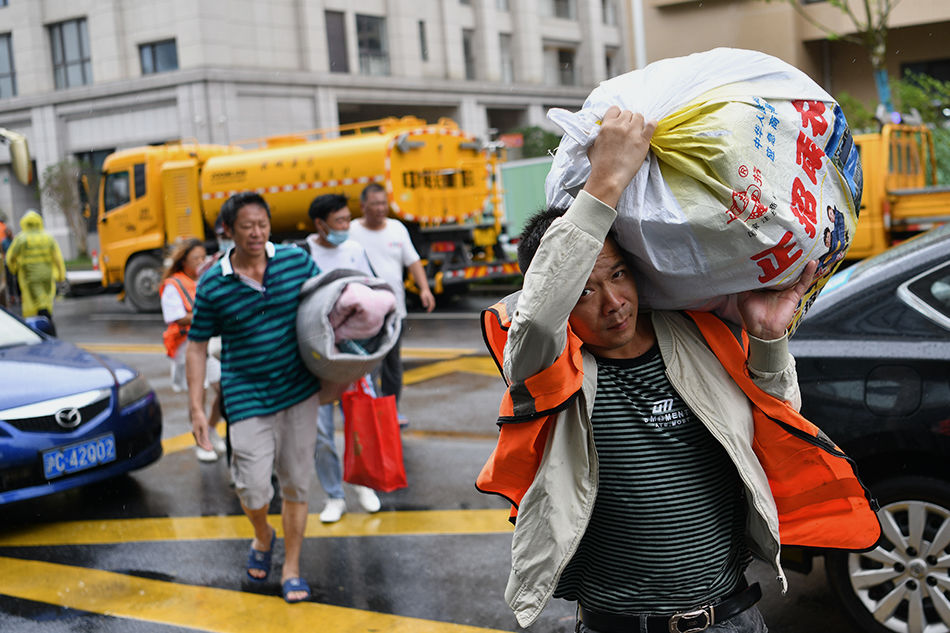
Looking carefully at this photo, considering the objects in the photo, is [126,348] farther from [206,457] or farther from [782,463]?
[782,463]

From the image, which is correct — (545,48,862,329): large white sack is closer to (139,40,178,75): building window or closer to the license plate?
the license plate

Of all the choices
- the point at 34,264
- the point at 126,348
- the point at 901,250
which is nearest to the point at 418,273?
the point at 901,250

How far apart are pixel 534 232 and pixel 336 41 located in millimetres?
30924

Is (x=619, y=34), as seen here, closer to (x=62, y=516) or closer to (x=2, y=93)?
(x=2, y=93)

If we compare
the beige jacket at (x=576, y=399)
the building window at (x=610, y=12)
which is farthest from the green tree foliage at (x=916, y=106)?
the building window at (x=610, y=12)

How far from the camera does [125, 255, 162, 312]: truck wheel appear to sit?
1748cm

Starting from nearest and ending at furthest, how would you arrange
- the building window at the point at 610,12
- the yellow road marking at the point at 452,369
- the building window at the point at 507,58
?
the yellow road marking at the point at 452,369
the building window at the point at 507,58
the building window at the point at 610,12

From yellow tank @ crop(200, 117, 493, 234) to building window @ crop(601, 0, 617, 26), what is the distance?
27.4 m

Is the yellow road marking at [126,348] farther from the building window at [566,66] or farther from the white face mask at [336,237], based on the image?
the building window at [566,66]

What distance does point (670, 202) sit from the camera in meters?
1.81

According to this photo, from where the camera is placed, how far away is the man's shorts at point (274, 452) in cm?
412

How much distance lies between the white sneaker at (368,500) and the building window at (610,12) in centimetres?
3822

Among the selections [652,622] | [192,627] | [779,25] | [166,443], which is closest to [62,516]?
[166,443]

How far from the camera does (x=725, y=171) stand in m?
1.78
